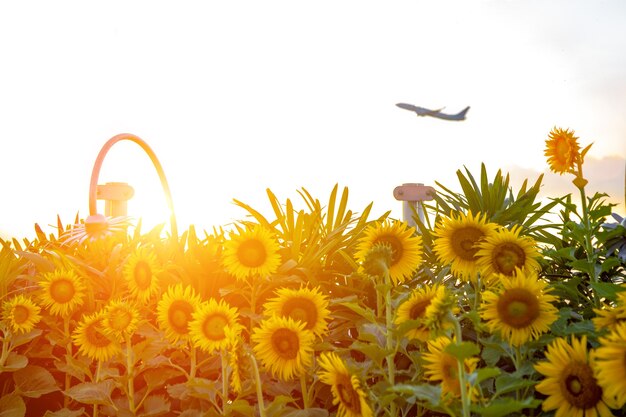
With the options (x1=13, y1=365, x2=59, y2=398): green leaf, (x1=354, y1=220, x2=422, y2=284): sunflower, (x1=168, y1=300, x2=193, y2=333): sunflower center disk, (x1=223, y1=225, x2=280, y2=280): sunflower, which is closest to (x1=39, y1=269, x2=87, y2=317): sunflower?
(x1=13, y1=365, x2=59, y2=398): green leaf

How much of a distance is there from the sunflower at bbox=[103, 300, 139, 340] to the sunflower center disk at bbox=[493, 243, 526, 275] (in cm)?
93

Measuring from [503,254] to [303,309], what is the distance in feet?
1.53

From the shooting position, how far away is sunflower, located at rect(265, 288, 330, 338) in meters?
1.38

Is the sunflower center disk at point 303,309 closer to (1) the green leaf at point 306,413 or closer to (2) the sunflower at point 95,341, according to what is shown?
(1) the green leaf at point 306,413

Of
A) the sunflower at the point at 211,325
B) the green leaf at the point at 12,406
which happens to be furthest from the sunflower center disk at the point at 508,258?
the green leaf at the point at 12,406

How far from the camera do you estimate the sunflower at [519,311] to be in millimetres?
1166

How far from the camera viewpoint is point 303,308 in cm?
139

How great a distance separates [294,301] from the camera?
139 centimetres

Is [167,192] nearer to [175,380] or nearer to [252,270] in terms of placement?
[175,380]

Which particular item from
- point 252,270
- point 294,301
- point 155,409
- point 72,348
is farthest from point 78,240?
point 294,301

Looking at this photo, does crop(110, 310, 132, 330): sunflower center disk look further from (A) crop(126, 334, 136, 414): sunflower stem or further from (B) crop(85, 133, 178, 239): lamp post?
(B) crop(85, 133, 178, 239): lamp post

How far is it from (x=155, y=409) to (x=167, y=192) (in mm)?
1248

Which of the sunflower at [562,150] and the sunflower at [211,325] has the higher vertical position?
the sunflower at [562,150]

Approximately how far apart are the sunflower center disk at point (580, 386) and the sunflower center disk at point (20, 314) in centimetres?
163
